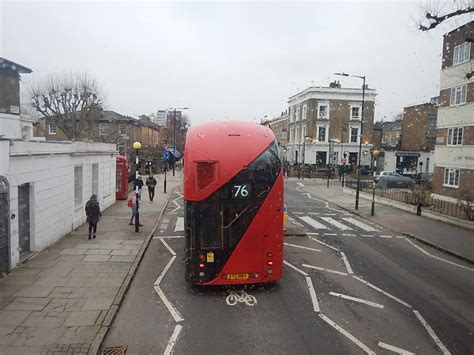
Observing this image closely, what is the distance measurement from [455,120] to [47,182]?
27.2 metres

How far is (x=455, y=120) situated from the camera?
88.3 ft

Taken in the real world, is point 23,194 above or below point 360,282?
above

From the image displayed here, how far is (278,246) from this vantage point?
9375 millimetres

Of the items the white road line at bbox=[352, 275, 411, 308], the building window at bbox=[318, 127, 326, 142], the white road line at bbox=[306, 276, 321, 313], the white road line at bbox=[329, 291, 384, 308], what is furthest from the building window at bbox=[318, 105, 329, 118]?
the white road line at bbox=[329, 291, 384, 308]

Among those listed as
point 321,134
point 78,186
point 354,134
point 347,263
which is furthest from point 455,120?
point 354,134

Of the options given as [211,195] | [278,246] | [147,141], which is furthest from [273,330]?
[147,141]

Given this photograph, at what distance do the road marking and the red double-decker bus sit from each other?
1643mm

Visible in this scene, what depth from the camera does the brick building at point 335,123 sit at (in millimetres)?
61188

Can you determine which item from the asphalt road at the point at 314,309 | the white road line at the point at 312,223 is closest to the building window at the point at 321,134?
the white road line at the point at 312,223

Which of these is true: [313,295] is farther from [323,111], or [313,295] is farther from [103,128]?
[103,128]

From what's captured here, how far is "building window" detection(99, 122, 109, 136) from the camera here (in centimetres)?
5909

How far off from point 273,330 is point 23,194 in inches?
355

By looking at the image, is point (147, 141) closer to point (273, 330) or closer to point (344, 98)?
point (344, 98)

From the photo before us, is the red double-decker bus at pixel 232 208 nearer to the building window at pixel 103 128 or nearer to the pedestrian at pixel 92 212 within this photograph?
the pedestrian at pixel 92 212
